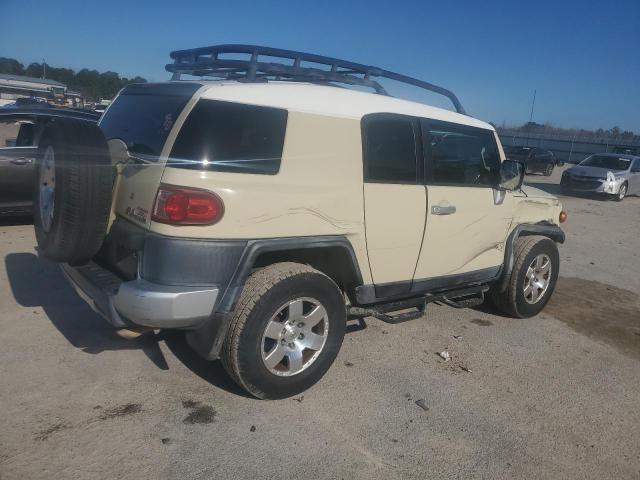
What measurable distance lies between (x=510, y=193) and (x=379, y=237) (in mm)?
1723

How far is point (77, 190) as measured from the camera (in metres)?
2.81

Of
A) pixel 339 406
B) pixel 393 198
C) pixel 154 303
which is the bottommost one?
pixel 339 406

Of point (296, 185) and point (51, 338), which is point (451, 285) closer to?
point (296, 185)

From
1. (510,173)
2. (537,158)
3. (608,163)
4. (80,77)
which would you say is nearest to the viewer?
(510,173)

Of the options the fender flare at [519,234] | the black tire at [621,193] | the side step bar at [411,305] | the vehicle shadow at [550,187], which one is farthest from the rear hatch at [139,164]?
the black tire at [621,193]

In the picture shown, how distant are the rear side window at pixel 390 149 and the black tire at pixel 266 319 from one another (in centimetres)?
81

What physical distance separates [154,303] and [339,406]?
4.40 ft

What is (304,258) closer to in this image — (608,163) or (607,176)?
(607,176)

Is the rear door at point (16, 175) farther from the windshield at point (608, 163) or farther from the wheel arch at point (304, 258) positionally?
the windshield at point (608, 163)

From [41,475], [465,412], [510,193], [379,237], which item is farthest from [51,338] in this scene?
[510,193]

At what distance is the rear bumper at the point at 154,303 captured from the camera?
2.70 m

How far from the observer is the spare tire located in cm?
282

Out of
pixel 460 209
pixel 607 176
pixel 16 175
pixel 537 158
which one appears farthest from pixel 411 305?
pixel 537 158

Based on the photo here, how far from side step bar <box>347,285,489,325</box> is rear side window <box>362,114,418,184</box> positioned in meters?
0.91
